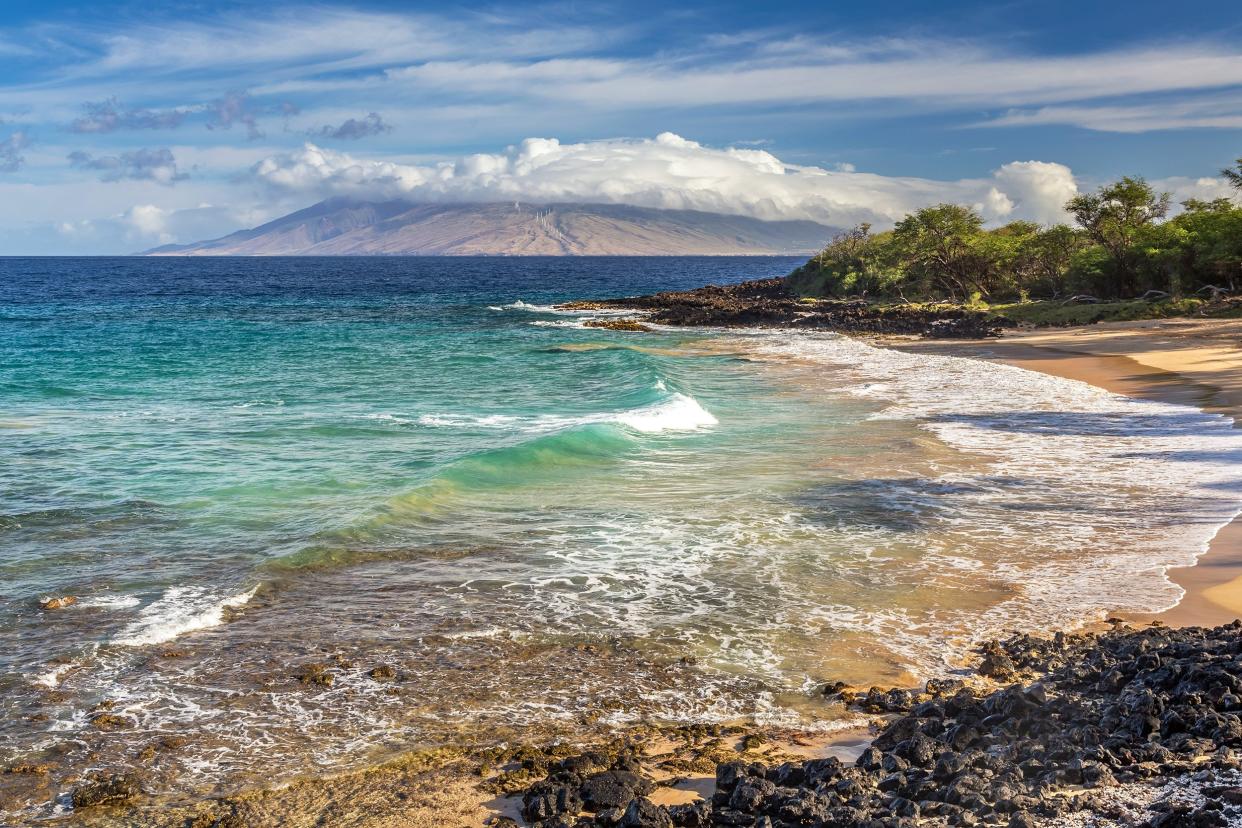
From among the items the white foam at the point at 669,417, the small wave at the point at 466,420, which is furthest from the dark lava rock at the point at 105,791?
the small wave at the point at 466,420

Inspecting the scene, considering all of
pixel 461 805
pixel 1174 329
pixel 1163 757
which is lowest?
pixel 461 805

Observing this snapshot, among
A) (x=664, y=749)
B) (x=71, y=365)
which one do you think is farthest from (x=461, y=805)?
(x=71, y=365)

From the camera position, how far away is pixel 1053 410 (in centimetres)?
2717

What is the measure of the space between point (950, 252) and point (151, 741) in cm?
6718

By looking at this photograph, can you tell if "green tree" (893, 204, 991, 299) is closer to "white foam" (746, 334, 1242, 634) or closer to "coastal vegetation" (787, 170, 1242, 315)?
"coastal vegetation" (787, 170, 1242, 315)

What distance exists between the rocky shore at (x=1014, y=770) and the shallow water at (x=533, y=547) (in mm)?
1499

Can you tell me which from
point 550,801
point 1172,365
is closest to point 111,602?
point 550,801

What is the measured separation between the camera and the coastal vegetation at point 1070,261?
50.6 metres

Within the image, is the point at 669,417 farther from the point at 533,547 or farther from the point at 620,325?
the point at 620,325

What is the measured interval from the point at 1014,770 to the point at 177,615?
9.57m

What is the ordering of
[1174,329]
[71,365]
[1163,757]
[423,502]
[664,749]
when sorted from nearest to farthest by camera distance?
[1163,757]
[664,749]
[423,502]
[71,365]
[1174,329]

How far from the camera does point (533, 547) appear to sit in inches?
594

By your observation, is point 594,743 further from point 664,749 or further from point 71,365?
point 71,365

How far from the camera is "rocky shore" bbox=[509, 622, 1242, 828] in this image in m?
6.63
